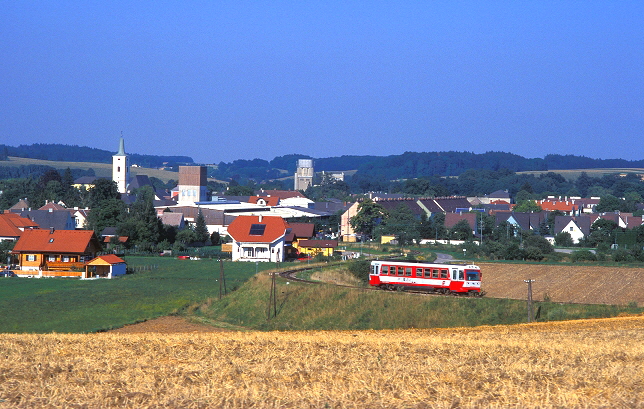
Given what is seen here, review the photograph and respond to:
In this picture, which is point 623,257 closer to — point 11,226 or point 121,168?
point 11,226

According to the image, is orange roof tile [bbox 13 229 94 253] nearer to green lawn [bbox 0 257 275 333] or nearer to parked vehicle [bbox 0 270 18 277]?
parked vehicle [bbox 0 270 18 277]

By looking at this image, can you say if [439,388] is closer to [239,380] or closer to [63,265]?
[239,380]

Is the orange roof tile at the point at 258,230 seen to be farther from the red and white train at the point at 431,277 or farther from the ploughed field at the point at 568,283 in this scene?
the red and white train at the point at 431,277

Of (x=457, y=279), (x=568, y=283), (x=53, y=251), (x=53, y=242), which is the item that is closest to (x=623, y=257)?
(x=568, y=283)

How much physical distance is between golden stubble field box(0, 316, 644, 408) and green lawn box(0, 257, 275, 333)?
17.7m

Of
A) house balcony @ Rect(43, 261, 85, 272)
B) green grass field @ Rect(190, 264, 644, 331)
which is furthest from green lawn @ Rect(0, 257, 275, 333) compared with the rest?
house balcony @ Rect(43, 261, 85, 272)

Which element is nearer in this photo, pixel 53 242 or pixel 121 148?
pixel 53 242

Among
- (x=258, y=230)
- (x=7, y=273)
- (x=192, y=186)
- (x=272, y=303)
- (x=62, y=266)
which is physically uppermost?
(x=192, y=186)

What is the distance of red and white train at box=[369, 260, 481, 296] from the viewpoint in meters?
41.5

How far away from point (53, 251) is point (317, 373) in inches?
2008

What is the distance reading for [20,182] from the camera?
471 feet

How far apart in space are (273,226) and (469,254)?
51.9ft

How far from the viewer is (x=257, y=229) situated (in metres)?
68.9

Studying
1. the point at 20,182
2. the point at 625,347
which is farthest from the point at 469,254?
the point at 20,182
